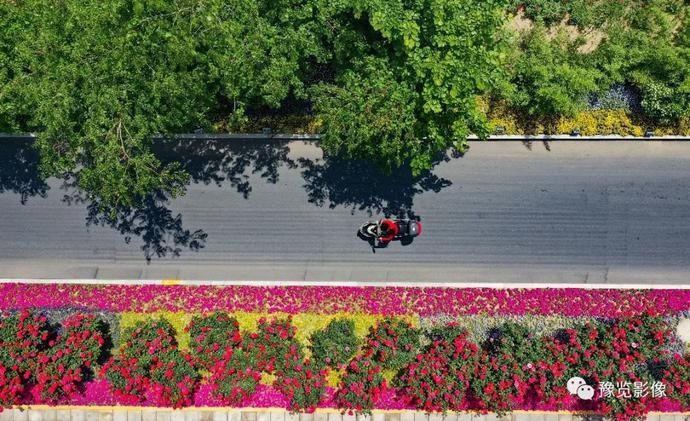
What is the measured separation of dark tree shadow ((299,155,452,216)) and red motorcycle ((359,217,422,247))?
70 centimetres

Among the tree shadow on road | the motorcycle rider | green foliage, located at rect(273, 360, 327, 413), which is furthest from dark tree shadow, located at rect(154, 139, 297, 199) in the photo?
green foliage, located at rect(273, 360, 327, 413)

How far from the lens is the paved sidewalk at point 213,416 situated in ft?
83.1

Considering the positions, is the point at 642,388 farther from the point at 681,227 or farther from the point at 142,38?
the point at 142,38

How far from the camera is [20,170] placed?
27422mm

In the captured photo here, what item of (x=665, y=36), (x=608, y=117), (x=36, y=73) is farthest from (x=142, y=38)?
(x=665, y=36)

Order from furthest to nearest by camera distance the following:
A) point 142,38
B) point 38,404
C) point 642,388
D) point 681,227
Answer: point 681,227, point 38,404, point 642,388, point 142,38

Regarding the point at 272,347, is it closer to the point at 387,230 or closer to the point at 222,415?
the point at 222,415

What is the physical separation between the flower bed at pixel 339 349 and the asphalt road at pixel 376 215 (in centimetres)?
117

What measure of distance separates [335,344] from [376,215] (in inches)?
251

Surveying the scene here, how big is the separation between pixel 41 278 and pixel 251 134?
12.1 m

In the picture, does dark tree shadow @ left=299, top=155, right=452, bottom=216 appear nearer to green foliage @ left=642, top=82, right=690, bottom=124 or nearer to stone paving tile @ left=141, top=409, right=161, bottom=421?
green foliage @ left=642, top=82, right=690, bottom=124

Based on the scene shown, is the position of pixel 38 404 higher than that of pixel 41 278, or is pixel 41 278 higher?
pixel 41 278

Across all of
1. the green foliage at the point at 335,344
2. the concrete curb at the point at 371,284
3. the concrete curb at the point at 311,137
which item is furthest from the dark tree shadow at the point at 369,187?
the green foliage at the point at 335,344

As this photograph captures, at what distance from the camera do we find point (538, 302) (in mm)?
26344
